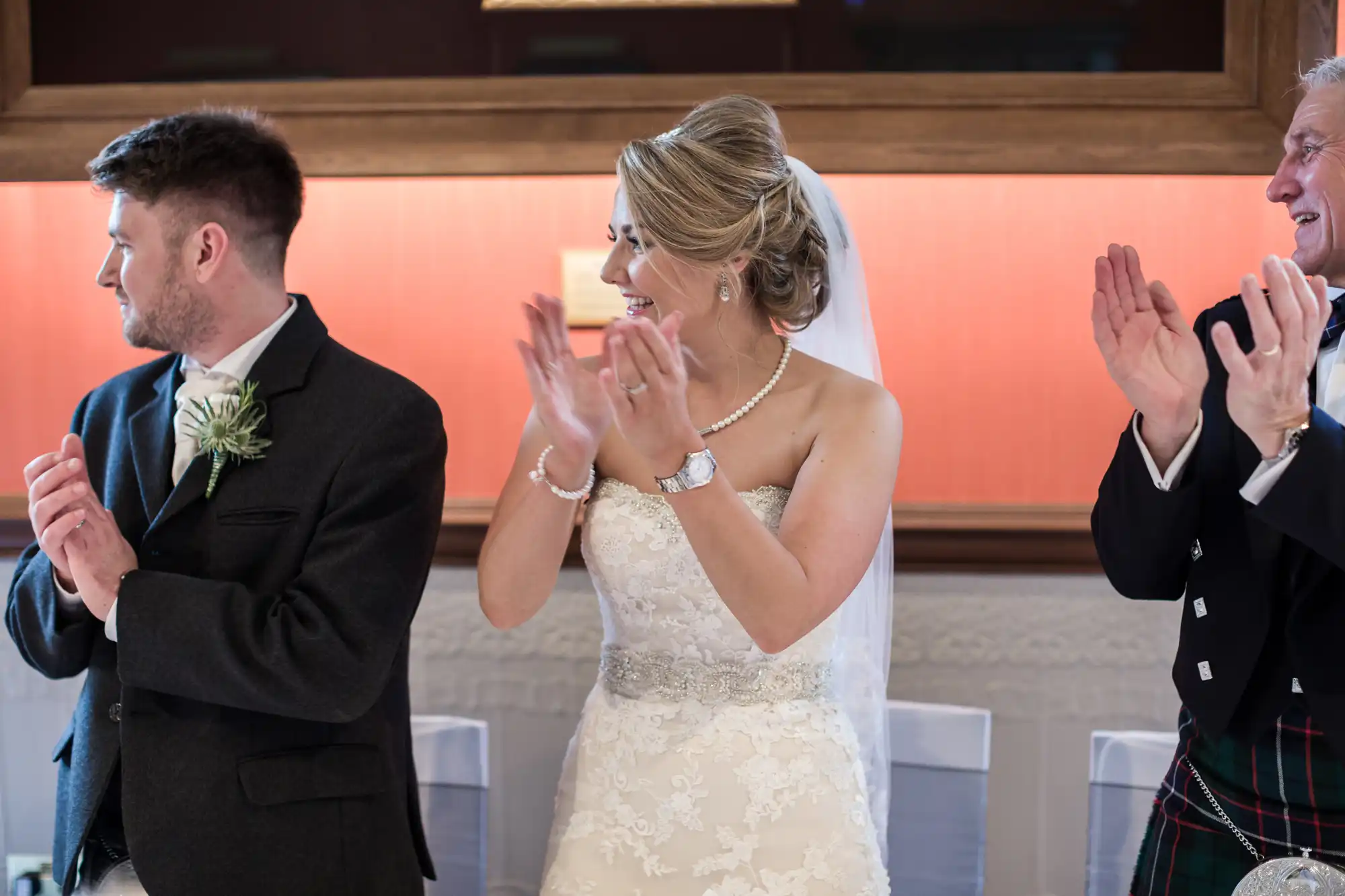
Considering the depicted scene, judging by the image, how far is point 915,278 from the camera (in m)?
3.24

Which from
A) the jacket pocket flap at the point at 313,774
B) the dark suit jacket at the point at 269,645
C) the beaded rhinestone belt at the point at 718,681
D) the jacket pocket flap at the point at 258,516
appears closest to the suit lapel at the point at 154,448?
the dark suit jacket at the point at 269,645

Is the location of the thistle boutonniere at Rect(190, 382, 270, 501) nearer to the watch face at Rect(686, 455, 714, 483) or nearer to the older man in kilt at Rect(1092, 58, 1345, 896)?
the watch face at Rect(686, 455, 714, 483)

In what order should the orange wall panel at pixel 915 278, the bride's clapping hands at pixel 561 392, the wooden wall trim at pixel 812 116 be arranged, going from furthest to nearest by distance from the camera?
the orange wall panel at pixel 915 278
the wooden wall trim at pixel 812 116
the bride's clapping hands at pixel 561 392

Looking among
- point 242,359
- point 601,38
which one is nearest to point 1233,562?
point 242,359

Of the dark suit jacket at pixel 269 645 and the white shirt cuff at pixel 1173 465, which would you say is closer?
the white shirt cuff at pixel 1173 465

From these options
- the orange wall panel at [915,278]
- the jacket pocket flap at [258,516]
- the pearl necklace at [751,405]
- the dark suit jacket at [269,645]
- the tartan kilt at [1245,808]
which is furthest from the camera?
the orange wall panel at [915,278]

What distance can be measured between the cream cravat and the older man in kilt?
1.41 metres

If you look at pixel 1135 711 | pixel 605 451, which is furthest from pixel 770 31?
pixel 1135 711

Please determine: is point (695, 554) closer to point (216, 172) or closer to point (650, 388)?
point (650, 388)

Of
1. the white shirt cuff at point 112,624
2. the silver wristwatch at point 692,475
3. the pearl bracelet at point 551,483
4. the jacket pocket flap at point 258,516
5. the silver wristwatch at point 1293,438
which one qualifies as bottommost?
the white shirt cuff at point 112,624

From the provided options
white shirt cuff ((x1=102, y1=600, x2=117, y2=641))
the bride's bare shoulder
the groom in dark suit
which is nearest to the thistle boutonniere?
the groom in dark suit

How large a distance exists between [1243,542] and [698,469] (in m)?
0.77

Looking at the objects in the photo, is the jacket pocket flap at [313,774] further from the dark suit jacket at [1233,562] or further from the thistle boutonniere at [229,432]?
the dark suit jacket at [1233,562]

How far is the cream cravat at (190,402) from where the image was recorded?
6.83ft
